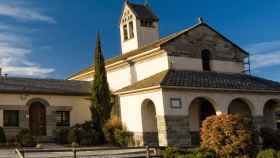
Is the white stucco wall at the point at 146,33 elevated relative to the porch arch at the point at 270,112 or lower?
elevated

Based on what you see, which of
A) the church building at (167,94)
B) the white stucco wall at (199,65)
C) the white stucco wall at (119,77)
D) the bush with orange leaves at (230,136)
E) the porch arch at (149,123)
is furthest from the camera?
the white stucco wall at (119,77)

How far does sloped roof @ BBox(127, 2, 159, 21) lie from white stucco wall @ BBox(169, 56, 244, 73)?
9.61 m

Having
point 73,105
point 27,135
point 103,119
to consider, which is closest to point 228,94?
point 103,119

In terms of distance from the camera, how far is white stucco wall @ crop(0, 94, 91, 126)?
87.5ft

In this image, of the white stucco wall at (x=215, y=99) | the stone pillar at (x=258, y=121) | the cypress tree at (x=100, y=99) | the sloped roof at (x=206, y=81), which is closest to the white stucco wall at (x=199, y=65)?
the sloped roof at (x=206, y=81)

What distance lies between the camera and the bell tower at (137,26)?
118 feet

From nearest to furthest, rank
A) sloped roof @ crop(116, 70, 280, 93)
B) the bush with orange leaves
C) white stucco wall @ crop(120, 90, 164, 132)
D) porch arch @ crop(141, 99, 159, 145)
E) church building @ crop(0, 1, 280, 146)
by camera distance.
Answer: the bush with orange leaves < white stucco wall @ crop(120, 90, 164, 132) < church building @ crop(0, 1, 280, 146) < sloped roof @ crop(116, 70, 280, 93) < porch arch @ crop(141, 99, 159, 145)

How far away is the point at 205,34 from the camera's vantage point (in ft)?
95.9

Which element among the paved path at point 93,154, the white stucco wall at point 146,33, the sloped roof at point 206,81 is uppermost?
the white stucco wall at point 146,33

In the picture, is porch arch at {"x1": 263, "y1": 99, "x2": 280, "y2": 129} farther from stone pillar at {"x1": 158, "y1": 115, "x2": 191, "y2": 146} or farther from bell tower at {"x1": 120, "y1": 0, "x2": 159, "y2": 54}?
bell tower at {"x1": 120, "y1": 0, "x2": 159, "y2": 54}

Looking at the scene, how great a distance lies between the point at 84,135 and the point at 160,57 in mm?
7858

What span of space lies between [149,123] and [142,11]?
14476mm

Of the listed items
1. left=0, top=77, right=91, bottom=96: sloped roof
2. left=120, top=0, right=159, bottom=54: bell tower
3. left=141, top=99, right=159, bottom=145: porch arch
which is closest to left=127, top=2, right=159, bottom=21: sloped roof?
left=120, top=0, right=159, bottom=54: bell tower

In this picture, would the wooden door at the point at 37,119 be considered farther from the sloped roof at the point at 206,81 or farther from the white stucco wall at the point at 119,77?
the white stucco wall at the point at 119,77
